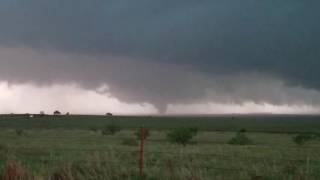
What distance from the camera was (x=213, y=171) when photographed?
24938 millimetres

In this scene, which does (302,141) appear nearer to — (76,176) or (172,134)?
(172,134)

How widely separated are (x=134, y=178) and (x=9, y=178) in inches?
184

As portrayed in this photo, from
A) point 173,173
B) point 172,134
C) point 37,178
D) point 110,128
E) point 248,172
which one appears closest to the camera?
point 37,178

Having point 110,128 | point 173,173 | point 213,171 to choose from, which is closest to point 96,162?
Answer: point 173,173

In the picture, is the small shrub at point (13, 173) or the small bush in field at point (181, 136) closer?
the small shrub at point (13, 173)

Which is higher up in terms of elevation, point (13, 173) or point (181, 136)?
point (181, 136)

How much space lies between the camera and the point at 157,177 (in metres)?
20.5

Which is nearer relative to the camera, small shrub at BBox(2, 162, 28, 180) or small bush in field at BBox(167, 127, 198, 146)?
small shrub at BBox(2, 162, 28, 180)

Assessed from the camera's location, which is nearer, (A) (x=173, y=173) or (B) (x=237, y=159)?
(A) (x=173, y=173)

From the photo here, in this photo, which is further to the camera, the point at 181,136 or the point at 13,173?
the point at 181,136

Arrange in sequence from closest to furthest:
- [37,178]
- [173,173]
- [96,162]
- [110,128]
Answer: [37,178]
[173,173]
[96,162]
[110,128]

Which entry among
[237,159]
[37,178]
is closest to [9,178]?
[37,178]

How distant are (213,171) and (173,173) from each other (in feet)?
18.7

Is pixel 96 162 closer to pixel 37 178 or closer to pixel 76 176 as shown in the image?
pixel 76 176
